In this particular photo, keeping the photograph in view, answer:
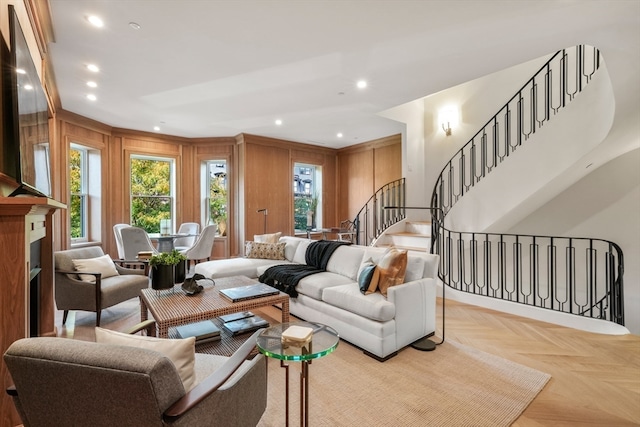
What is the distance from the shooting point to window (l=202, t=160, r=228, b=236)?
7.13 metres

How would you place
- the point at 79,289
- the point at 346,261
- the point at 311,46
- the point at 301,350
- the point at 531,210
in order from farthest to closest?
the point at 531,210 < the point at 346,261 < the point at 79,289 < the point at 311,46 < the point at 301,350

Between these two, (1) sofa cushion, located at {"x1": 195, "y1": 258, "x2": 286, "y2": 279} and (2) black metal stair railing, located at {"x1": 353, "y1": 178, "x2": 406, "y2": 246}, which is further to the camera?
(2) black metal stair railing, located at {"x1": 353, "y1": 178, "x2": 406, "y2": 246}

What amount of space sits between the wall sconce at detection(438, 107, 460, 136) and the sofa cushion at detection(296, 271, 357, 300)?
4.13m

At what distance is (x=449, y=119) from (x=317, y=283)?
15.1 ft

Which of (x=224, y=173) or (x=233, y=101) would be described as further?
(x=224, y=173)

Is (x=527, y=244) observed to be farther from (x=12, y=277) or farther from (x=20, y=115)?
(x=20, y=115)

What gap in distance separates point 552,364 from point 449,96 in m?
5.12

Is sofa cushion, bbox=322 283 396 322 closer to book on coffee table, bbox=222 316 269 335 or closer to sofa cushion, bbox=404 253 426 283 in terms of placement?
sofa cushion, bbox=404 253 426 283

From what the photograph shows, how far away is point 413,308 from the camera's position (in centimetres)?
279

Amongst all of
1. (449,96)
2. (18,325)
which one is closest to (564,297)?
(449,96)

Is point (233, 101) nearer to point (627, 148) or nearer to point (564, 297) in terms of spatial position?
point (627, 148)

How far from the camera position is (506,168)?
424cm

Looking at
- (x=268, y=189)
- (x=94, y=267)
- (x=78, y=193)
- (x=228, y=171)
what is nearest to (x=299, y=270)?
(x=94, y=267)

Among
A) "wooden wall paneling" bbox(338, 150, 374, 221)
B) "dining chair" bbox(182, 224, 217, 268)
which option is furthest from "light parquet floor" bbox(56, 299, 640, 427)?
"wooden wall paneling" bbox(338, 150, 374, 221)
